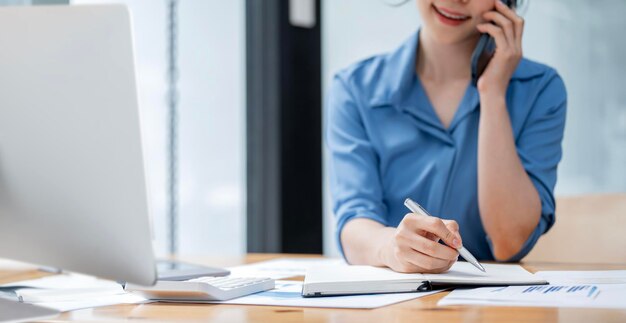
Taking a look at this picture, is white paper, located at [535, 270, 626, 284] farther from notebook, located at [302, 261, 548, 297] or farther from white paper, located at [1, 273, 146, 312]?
white paper, located at [1, 273, 146, 312]

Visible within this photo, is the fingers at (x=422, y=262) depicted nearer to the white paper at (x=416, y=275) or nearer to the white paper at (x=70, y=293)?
the white paper at (x=416, y=275)

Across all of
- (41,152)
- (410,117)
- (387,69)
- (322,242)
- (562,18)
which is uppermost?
(562,18)

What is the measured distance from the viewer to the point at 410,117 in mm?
1679

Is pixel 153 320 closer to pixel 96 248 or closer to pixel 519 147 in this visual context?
pixel 96 248

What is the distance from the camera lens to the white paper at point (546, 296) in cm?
83

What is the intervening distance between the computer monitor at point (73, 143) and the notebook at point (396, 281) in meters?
0.26

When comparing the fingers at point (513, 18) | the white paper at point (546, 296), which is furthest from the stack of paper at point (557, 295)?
the fingers at point (513, 18)

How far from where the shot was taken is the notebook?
960 millimetres

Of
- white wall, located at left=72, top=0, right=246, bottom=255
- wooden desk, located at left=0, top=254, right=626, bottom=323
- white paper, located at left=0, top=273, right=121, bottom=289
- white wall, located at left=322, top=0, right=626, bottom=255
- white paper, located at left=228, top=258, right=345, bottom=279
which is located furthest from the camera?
white wall, located at left=72, top=0, right=246, bottom=255

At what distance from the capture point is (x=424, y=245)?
106 centimetres

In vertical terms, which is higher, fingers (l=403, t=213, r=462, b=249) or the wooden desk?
fingers (l=403, t=213, r=462, b=249)

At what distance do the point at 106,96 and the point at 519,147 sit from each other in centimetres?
109

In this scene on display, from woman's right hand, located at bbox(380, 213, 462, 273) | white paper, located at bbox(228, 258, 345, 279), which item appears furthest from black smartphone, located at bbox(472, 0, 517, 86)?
woman's right hand, located at bbox(380, 213, 462, 273)

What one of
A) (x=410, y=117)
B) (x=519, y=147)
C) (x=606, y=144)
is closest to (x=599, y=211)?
(x=519, y=147)
